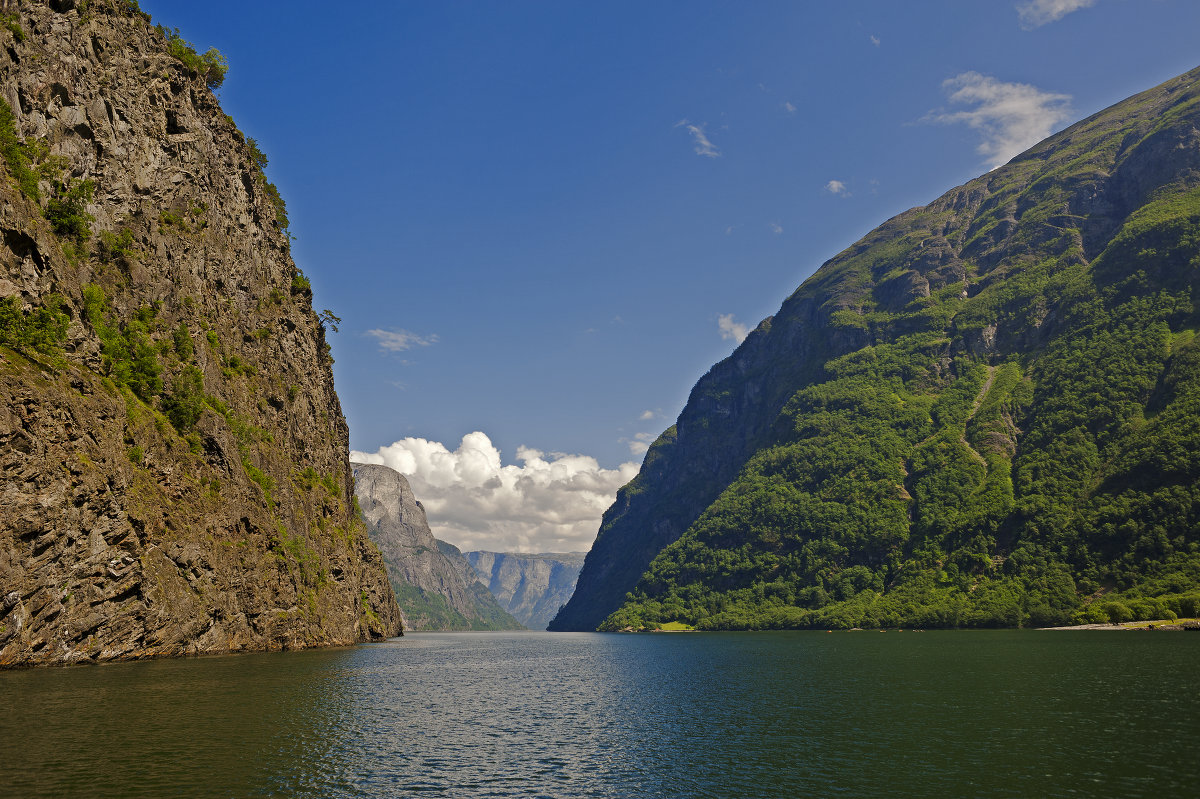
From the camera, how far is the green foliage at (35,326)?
59.6 m

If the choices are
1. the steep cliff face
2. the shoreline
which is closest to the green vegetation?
the steep cliff face

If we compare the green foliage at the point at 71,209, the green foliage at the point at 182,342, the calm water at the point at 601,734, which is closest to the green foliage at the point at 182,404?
the green foliage at the point at 182,342

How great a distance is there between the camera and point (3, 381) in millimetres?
54250

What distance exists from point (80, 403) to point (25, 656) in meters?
21.8

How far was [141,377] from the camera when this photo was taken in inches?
3123

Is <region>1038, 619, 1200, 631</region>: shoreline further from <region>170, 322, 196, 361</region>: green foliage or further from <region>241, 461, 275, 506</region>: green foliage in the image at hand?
<region>170, 322, 196, 361</region>: green foliage

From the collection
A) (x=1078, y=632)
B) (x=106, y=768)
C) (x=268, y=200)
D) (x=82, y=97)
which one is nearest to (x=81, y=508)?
(x=106, y=768)

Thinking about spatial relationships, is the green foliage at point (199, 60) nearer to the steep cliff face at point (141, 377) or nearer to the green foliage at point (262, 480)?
the steep cliff face at point (141, 377)

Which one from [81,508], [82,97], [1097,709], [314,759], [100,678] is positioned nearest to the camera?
[314,759]

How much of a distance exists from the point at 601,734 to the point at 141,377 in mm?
67675

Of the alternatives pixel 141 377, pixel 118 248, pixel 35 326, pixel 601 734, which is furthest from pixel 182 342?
pixel 601 734

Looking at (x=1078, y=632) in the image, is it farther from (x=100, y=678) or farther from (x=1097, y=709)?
(x=100, y=678)

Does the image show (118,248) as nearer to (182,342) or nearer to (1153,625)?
(182,342)

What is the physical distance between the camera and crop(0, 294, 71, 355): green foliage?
5956 centimetres
